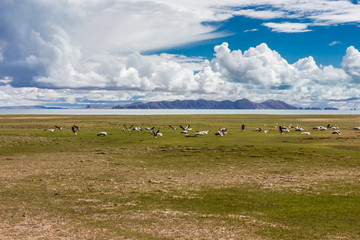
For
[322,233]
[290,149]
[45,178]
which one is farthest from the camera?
[290,149]

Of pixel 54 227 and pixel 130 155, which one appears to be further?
pixel 130 155

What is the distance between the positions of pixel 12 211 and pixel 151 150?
2373 centimetres

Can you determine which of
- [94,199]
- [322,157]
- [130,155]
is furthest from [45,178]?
[322,157]

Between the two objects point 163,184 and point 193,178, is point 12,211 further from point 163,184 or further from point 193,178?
point 193,178

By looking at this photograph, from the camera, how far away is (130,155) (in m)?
35.2

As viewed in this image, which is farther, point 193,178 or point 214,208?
point 193,178

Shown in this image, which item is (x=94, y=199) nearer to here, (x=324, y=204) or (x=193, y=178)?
(x=193, y=178)

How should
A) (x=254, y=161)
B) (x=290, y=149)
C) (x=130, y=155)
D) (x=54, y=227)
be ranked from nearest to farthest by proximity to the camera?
(x=54, y=227)
(x=254, y=161)
(x=130, y=155)
(x=290, y=149)

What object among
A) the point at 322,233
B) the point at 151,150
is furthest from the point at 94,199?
the point at 151,150

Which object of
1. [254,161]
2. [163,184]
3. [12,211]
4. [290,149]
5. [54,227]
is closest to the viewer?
[54,227]

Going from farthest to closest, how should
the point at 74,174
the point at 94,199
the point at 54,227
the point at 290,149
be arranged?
the point at 290,149
the point at 74,174
the point at 94,199
the point at 54,227

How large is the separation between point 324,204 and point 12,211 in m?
15.2

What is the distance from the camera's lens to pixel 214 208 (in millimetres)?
16047

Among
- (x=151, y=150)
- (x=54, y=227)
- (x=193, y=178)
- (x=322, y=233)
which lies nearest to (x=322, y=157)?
(x=193, y=178)
